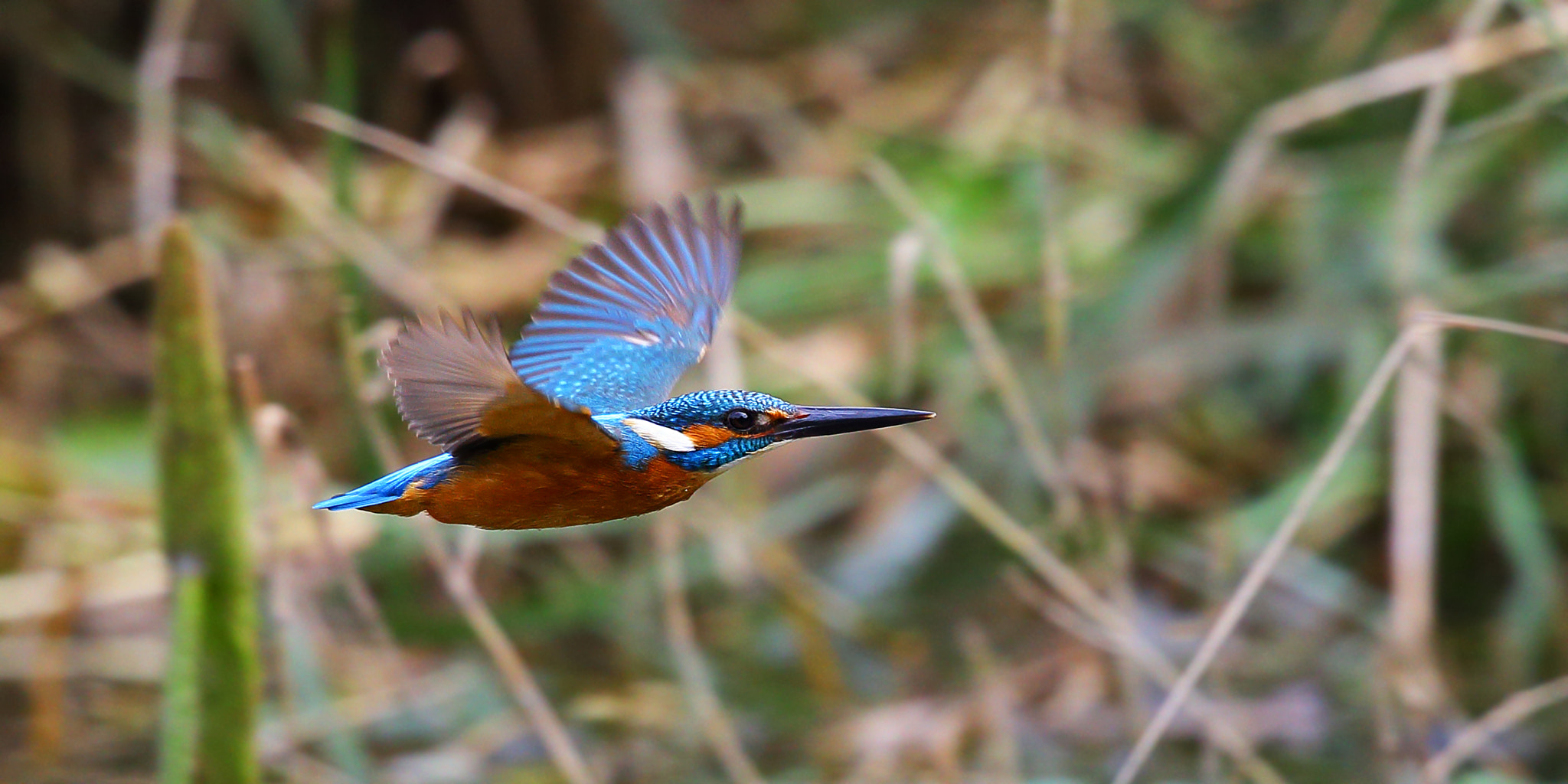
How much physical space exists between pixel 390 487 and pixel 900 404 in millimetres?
1209

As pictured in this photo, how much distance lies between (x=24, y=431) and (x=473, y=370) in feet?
7.21

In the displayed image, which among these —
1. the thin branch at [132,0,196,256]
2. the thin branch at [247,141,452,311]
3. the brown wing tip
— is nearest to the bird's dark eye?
the brown wing tip

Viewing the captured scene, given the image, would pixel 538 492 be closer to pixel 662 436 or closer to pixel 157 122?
pixel 662 436

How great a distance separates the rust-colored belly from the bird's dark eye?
9 cm

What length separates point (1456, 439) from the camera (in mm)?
2613

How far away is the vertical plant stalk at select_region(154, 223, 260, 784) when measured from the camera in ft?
4.63

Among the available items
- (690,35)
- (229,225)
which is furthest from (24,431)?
(690,35)

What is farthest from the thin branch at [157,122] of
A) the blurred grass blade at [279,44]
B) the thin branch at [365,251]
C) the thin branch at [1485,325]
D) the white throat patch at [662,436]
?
the thin branch at [1485,325]

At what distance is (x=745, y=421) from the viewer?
4.38 feet

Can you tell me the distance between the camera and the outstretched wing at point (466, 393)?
3.57 feet

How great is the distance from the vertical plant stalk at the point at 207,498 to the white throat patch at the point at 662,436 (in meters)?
0.35

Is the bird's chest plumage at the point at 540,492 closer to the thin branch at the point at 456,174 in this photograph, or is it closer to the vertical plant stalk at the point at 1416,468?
the thin branch at the point at 456,174

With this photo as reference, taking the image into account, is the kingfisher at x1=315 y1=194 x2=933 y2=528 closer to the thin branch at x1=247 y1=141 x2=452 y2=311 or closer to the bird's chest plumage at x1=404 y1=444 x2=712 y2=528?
the bird's chest plumage at x1=404 y1=444 x2=712 y2=528

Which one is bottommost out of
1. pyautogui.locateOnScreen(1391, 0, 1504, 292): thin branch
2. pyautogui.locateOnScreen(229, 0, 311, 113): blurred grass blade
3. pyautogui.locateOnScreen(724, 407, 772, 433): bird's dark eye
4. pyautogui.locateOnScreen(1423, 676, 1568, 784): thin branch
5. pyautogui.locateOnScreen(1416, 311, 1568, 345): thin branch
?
pyautogui.locateOnScreen(1423, 676, 1568, 784): thin branch
